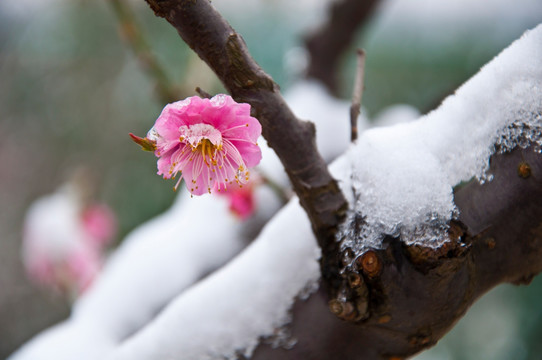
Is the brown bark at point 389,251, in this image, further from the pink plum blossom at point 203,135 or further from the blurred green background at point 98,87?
the blurred green background at point 98,87

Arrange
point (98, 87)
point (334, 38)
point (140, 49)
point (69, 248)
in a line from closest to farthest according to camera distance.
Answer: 1. point (140, 49)
2. point (334, 38)
3. point (69, 248)
4. point (98, 87)

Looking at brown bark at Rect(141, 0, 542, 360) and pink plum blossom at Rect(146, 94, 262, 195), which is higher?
pink plum blossom at Rect(146, 94, 262, 195)

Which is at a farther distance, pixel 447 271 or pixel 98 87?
pixel 98 87

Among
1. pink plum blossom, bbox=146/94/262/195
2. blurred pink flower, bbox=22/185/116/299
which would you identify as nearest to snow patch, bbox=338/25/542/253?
pink plum blossom, bbox=146/94/262/195

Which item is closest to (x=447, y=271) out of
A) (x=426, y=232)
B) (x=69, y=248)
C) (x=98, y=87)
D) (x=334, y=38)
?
(x=426, y=232)

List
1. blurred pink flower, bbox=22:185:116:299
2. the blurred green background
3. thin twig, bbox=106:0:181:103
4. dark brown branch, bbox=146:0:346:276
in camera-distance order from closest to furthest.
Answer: dark brown branch, bbox=146:0:346:276 → thin twig, bbox=106:0:181:103 → blurred pink flower, bbox=22:185:116:299 → the blurred green background

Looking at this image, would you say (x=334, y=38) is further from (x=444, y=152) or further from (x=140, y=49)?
(x=444, y=152)

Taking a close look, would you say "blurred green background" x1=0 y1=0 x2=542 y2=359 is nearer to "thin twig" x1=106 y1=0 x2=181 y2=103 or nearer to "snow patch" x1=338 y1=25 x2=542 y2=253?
"thin twig" x1=106 y1=0 x2=181 y2=103

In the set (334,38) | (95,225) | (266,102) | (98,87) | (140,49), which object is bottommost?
(266,102)
